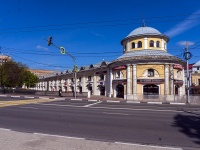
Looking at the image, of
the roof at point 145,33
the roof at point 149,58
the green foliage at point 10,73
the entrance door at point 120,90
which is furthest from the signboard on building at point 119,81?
the green foliage at point 10,73

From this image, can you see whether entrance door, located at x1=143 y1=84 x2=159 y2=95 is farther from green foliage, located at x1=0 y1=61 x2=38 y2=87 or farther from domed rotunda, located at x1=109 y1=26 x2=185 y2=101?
green foliage, located at x1=0 y1=61 x2=38 y2=87

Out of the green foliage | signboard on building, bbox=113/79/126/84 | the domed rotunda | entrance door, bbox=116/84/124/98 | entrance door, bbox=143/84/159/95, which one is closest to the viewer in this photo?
the domed rotunda

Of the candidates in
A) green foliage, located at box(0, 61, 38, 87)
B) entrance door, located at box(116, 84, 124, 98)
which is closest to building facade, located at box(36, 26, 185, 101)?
entrance door, located at box(116, 84, 124, 98)

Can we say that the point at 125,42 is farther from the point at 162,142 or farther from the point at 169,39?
the point at 162,142

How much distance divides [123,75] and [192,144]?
27.1 m

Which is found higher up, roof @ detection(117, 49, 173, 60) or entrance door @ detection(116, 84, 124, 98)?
roof @ detection(117, 49, 173, 60)

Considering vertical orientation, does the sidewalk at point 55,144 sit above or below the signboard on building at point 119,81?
below

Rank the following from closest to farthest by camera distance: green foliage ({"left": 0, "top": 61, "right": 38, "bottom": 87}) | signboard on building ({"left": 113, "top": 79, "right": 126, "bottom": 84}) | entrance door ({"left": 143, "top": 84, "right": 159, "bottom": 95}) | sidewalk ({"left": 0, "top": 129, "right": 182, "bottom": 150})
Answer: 1. sidewalk ({"left": 0, "top": 129, "right": 182, "bottom": 150})
2. entrance door ({"left": 143, "top": 84, "right": 159, "bottom": 95})
3. signboard on building ({"left": 113, "top": 79, "right": 126, "bottom": 84})
4. green foliage ({"left": 0, "top": 61, "right": 38, "bottom": 87})

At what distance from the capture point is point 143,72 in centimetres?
3088

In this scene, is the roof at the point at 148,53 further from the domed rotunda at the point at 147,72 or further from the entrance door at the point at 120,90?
the entrance door at the point at 120,90

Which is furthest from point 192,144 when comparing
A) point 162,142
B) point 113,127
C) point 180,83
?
point 180,83

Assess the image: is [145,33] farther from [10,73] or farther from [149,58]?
[10,73]

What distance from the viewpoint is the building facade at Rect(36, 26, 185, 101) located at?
30.2 m

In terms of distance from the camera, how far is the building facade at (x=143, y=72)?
3025 cm
